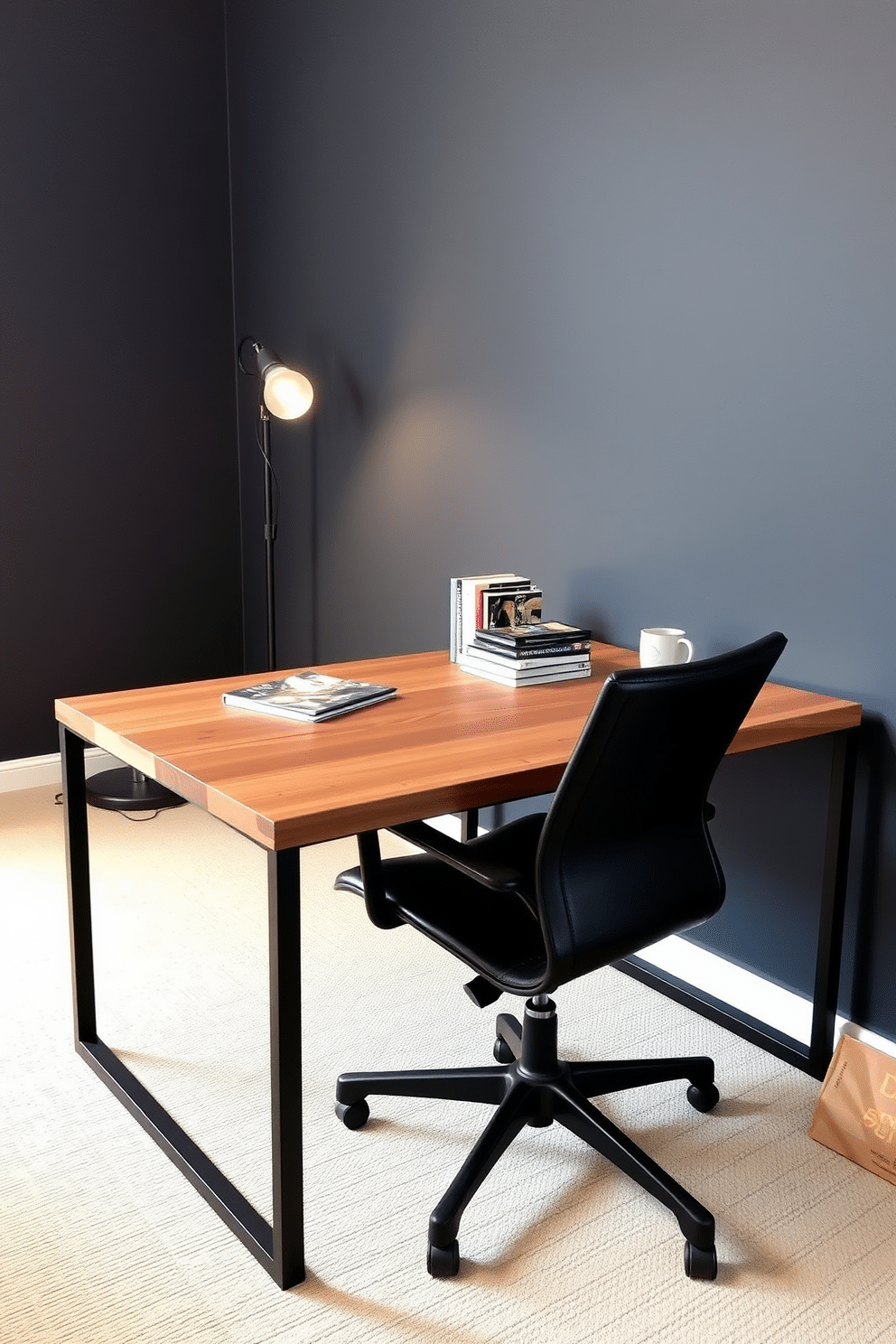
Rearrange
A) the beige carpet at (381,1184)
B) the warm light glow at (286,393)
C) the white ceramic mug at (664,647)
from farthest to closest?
the warm light glow at (286,393) → the white ceramic mug at (664,647) → the beige carpet at (381,1184)

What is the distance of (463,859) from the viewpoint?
1.62 m

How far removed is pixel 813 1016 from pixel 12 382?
290 centimetres

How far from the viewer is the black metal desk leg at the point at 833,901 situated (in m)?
2.11

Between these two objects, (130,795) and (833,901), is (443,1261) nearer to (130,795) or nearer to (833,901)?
(833,901)

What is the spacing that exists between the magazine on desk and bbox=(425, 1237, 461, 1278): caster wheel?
83cm

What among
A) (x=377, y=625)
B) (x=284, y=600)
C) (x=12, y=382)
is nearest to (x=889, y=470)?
(x=377, y=625)

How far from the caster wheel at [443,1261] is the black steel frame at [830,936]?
0.63 metres

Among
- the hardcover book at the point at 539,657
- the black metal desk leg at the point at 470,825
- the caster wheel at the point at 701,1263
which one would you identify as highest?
the hardcover book at the point at 539,657

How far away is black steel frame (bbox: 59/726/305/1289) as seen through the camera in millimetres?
1560

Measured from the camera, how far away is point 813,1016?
7.25ft

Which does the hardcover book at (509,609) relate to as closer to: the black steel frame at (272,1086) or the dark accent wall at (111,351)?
the black steel frame at (272,1086)

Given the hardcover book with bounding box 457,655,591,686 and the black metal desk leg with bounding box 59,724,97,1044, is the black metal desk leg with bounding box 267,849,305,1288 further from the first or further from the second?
the hardcover book with bounding box 457,655,591,686

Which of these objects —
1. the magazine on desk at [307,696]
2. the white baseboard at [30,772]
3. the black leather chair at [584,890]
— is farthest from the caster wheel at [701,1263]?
the white baseboard at [30,772]

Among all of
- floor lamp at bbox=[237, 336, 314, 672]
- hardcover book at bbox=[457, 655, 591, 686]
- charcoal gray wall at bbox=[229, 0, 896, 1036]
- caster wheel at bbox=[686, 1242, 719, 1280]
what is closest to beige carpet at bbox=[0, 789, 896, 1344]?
caster wheel at bbox=[686, 1242, 719, 1280]
